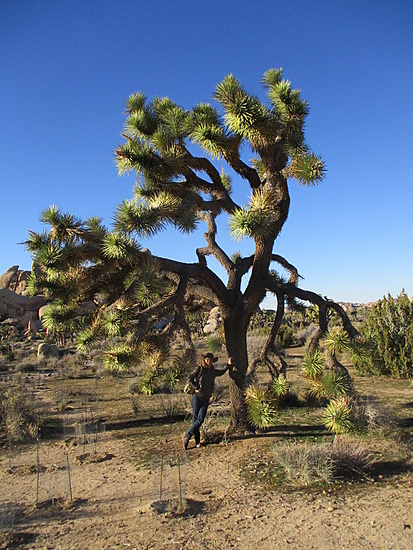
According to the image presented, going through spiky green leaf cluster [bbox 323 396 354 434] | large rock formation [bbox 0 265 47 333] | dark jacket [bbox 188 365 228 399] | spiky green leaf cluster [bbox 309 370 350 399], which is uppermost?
large rock formation [bbox 0 265 47 333]

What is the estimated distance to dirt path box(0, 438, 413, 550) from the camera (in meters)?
3.49

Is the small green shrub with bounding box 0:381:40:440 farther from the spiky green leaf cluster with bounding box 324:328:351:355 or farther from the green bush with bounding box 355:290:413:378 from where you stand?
the green bush with bounding box 355:290:413:378

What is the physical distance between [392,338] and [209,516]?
37.5 feet

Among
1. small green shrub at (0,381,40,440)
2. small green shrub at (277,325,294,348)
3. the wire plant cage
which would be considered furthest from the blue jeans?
small green shrub at (277,325,294,348)

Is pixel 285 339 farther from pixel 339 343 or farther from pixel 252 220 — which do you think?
pixel 252 220

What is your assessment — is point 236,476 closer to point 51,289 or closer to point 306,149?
point 51,289

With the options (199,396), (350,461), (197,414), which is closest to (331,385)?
(350,461)

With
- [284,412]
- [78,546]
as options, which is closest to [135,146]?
[78,546]

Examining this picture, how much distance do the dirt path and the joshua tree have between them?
65.7 inches

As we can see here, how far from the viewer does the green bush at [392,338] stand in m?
13.1

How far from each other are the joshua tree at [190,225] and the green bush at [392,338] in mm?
7449

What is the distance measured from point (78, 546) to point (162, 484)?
4.78 feet

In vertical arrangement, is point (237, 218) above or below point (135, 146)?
below

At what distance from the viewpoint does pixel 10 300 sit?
46.8 m
